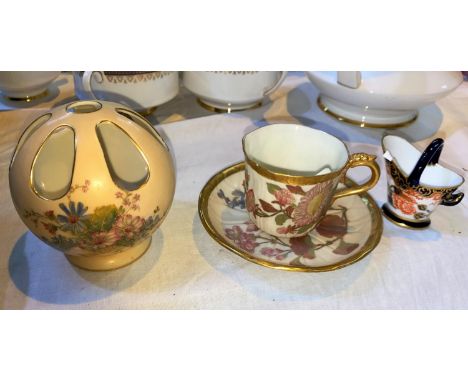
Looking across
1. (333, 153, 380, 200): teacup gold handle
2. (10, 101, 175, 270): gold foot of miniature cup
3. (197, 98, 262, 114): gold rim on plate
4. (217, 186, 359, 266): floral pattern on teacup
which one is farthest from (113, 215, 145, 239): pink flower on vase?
(197, 98, 262, 114): gold rim on plate

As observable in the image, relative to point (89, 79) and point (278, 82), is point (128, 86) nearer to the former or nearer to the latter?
point (89, 79)

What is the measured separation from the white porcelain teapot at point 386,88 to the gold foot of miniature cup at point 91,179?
0.41 metres

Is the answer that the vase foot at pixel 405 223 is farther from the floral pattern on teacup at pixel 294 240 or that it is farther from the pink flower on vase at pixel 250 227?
the pink flower on vase at pixel 250 227

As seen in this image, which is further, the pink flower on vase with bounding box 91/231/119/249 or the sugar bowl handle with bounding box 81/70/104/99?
the sugar bowl handle with bounding box 81/70/104/99

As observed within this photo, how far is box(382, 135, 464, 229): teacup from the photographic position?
525 mm

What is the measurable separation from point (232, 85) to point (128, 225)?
0.44 metres

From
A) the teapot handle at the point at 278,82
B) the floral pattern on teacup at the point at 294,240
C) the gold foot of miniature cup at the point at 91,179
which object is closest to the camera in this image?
the gold foot of miniature cup at the point at 91,179

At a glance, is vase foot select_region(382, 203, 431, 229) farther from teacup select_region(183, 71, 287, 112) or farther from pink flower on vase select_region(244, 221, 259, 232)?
teacup select_region(183, 71, 287, 112)

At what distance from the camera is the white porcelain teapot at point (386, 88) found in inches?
27.6

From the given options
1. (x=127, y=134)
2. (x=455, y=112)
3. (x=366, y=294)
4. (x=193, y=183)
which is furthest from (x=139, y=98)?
(x=455, y=112)

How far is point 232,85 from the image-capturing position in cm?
76

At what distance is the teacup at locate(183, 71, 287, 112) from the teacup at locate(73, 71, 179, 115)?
56 mm

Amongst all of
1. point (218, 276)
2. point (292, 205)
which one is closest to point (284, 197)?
point (292, 205)

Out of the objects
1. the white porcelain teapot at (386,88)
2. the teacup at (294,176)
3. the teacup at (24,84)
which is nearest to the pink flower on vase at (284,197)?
the teacup at (294,176)
